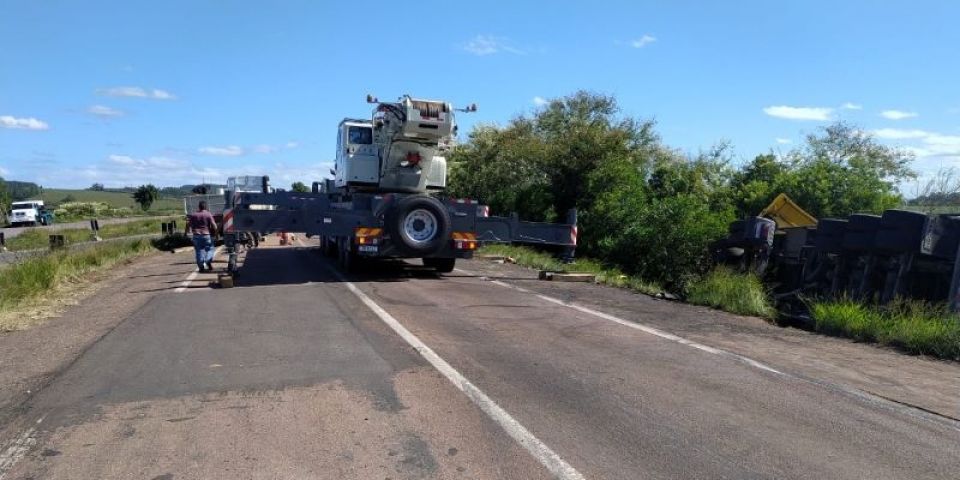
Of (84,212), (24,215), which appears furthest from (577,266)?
(84,212)

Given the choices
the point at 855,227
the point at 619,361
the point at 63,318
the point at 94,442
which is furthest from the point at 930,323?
the point at 63,318

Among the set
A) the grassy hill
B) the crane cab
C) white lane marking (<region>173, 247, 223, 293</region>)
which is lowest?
the grassy hill

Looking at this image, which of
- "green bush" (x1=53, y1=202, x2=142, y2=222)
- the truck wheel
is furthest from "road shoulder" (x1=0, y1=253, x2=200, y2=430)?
"green bush" (x1=53, y1=202, x2=142, y2=222)

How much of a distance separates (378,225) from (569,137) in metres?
12.7

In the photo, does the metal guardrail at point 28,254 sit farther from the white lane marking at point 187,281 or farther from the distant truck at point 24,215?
the distant truck at point 24,215

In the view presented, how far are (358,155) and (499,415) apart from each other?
12.5 metres

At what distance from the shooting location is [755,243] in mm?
14398

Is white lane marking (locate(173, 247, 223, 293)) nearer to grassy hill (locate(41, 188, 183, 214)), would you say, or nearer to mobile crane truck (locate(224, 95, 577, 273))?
mobile crane truck (locate(224, 95, 577, 273))

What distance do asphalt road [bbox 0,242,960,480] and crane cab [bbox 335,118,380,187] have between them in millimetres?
8118

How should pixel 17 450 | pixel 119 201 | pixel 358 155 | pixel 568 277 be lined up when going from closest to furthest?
pixel 17 450
pixel 568 277
pixel 358 155
pixel 119 201

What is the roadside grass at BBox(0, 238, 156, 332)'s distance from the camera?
426 inches

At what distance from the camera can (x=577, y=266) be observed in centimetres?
1797

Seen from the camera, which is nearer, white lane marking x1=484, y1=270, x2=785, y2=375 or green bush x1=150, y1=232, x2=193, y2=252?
white lane marking x1=484, y1=270, x2=785, y2=375

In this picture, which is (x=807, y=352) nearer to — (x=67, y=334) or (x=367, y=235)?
(x=367, y=235)
